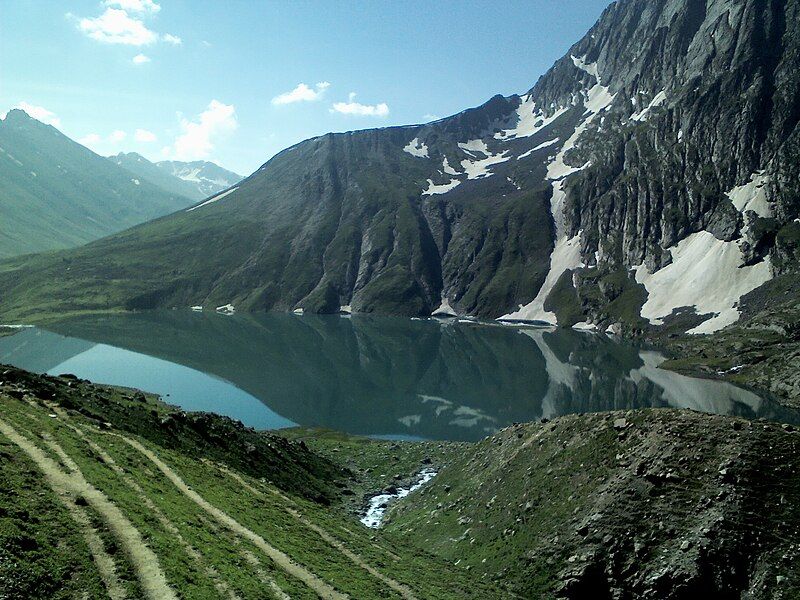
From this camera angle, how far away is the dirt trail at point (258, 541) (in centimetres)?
2464

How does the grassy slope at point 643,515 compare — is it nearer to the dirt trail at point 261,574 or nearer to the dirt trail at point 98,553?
the dirt trail at point 261,574

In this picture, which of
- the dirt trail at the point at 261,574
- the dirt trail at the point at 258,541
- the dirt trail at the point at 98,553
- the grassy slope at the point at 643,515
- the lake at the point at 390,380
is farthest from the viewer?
the lake at the point at 390,380

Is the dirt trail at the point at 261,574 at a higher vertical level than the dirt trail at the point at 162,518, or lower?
lower

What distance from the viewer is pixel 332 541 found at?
32312mm

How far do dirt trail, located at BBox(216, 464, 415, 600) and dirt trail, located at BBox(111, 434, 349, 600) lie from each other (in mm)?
3873

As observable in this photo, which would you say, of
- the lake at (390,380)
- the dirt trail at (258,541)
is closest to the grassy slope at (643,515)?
the dirt trail at (258,541)

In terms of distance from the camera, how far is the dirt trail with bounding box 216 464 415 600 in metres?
27.5

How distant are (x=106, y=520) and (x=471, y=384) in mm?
121321

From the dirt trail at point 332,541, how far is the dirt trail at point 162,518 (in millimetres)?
9304

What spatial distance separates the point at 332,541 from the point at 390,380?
113m

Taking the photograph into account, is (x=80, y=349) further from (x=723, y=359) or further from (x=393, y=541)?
(x=723, y=359)

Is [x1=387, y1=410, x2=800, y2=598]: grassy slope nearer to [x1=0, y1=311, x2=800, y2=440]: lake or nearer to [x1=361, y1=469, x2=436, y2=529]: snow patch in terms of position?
[x1=361, y1=469, x2=436, y2=529]: snow patch

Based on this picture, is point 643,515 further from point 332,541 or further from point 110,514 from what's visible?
point 110,514

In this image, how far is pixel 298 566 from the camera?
1036 inches
